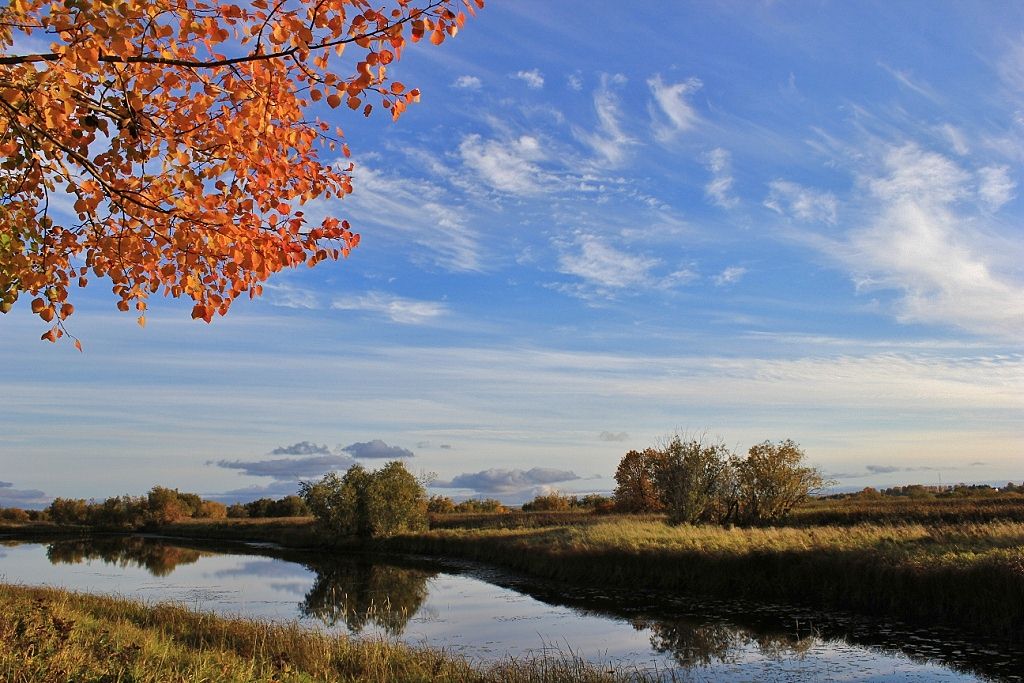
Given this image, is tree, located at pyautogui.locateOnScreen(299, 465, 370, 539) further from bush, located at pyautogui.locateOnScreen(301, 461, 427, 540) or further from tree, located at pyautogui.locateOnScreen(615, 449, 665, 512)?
tree, located at pyautogui.locateOnScreen(615, 449, 665, 512)

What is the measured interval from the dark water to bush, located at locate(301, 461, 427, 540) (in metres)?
9.18

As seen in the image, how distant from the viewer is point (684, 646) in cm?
1438

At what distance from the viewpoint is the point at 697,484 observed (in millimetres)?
33438

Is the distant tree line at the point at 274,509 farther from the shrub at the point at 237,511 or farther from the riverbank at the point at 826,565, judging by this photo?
the riverbank at the point at 826,565

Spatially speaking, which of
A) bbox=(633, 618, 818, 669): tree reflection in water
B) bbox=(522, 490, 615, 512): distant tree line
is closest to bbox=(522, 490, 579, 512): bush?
bbox=(522, 490, 615, 512): distant tree line

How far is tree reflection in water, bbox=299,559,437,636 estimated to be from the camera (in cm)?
1869

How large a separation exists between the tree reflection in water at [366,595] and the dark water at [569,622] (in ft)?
0.19

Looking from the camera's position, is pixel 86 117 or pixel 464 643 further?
pixel 464 643

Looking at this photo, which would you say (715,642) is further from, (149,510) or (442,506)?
(149,510)

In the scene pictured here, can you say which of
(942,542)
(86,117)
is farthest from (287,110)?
(942,542)

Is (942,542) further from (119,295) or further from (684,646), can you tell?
(119,295)

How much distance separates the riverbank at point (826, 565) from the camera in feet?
47.9

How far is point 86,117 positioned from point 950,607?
17.3 meters

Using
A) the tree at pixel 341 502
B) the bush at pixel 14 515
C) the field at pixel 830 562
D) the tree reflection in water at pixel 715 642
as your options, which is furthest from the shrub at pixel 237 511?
the tree reflection in water at pixel 715 642
